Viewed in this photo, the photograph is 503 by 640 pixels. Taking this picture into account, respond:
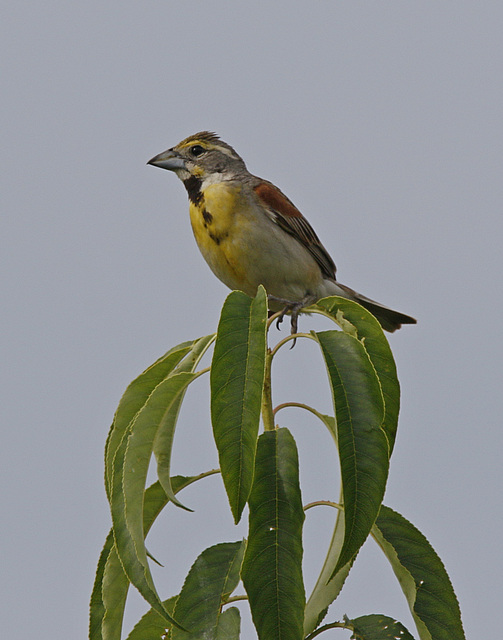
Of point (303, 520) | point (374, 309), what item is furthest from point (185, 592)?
point (374, 309)

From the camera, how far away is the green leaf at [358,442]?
2.48 m

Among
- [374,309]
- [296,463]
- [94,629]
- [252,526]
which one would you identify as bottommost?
[94,629]

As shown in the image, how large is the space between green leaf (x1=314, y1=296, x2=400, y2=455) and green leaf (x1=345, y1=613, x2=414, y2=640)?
722 mm

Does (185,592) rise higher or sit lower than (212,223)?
lower

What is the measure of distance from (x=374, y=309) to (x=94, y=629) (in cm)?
342

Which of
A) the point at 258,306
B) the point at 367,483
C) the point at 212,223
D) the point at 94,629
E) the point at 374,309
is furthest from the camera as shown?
the point at 374,309

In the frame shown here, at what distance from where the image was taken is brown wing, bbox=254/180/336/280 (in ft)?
17.1

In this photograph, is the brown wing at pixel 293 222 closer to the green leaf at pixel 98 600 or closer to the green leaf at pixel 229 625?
the green leaf at pixel 98 600

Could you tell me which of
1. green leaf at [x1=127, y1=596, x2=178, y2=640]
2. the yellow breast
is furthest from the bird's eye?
green leaf at [x1=127, y1=596, x2=178, y2=640]

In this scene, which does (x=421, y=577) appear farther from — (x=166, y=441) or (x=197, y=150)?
(x=197, y=150)

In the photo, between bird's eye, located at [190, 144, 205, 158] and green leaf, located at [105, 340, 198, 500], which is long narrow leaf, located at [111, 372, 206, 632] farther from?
bird's eye, located at [190, 144, 205, 158]

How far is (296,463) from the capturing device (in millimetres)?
2779

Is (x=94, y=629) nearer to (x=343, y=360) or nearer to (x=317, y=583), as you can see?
(x=317, y=583)

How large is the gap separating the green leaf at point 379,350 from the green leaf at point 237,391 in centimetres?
44
